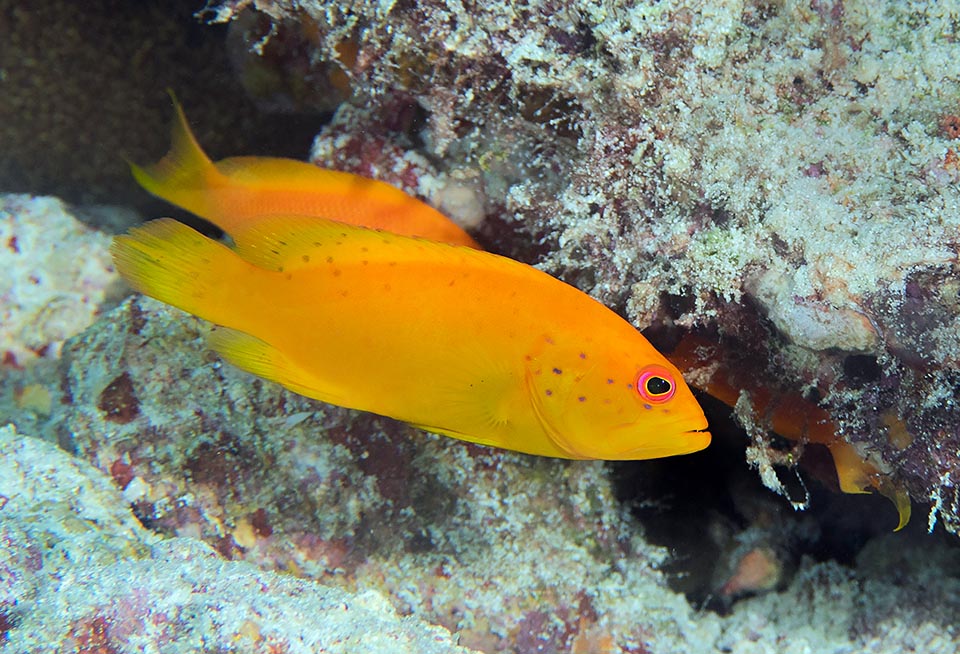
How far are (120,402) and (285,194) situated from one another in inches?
49.3

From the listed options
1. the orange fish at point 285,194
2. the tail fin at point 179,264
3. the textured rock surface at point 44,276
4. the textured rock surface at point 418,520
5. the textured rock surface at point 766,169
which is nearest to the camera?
the textured rock surface at point 766,169

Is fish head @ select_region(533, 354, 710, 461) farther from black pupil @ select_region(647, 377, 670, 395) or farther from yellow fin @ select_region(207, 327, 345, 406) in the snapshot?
yellow fin @ select_region(207, 327, 345, 406)

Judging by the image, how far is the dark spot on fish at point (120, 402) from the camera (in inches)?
117

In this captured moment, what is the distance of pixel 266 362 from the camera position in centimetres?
223

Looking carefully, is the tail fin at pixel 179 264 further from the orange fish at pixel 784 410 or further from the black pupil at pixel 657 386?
the orange fish at pixel 784 410

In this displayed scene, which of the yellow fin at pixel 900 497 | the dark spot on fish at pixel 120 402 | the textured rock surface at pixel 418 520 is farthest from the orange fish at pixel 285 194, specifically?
the yellow fin at pixel 900 497

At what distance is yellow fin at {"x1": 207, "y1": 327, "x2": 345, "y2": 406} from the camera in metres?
2.21

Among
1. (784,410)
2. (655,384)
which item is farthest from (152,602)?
(784,410)

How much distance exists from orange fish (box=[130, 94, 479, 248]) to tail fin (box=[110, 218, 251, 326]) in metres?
0.66

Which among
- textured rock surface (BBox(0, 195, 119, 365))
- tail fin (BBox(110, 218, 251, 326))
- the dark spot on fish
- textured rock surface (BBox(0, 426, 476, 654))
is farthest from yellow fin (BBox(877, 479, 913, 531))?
textured rock surface (BBox(0, 195, 119, 365))

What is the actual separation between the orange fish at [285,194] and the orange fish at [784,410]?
1117 mm

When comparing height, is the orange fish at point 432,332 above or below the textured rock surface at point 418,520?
above

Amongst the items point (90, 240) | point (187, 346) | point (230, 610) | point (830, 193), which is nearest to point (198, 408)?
point (187, 346)

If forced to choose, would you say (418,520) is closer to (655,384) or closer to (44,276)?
(655,384)
